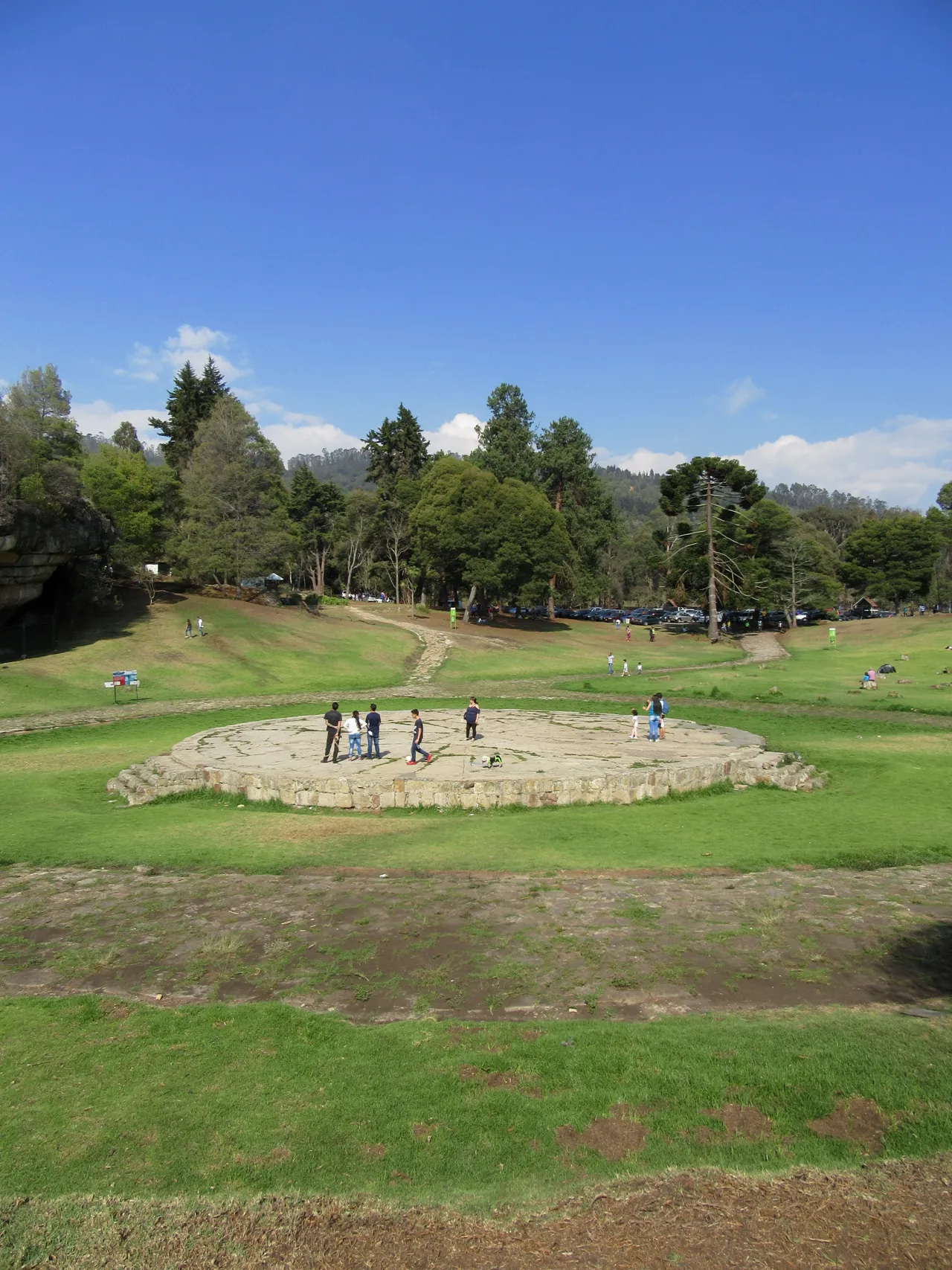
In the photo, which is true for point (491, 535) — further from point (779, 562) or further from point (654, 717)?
point (654, 717)

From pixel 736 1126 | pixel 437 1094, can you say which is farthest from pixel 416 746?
pixel 736 1126

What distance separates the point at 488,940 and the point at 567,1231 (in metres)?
4.22

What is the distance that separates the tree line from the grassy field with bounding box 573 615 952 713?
10848mm

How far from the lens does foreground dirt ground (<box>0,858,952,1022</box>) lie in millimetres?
7508

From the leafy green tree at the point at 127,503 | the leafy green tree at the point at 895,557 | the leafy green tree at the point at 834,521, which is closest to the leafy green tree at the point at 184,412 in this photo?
the leafy green tree at the point at 127,503

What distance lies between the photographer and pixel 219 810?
51.4ft

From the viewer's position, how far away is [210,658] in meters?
40.2

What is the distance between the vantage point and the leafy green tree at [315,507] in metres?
70.4

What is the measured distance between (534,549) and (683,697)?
29.5 meters

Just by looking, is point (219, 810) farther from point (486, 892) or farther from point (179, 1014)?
point (179, 1014)

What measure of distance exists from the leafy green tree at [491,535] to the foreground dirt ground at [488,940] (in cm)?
4842

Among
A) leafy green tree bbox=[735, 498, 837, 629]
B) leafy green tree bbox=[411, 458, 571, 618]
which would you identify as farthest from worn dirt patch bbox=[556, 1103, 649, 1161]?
leafy green tree bbox=[735, 498, 837, 629]

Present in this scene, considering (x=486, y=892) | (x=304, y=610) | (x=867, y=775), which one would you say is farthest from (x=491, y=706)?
(x=304, y=610)

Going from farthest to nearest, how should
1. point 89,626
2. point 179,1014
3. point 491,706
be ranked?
point 89,626
point 491,706
point 179,1014
